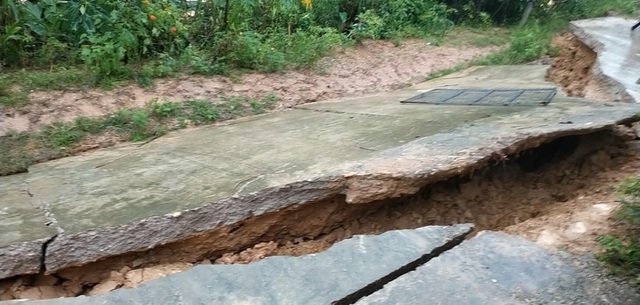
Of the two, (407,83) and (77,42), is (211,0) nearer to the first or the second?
(77,42)

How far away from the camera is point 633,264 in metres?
2.06

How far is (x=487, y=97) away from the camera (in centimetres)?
443

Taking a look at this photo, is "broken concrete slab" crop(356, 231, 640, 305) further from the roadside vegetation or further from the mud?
the roadside vegetation

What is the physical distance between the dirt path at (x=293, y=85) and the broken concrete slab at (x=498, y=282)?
9.33 ft

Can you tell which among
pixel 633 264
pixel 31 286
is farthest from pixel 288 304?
pixel 633 264

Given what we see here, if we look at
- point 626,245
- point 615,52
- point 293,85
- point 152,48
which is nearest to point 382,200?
point 626,245

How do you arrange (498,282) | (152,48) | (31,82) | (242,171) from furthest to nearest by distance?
1. (152,48)
2. (31,82)
3. (242,171)
4. (498,282)

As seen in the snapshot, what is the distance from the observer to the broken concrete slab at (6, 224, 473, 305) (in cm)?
192

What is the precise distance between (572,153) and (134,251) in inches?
91.3

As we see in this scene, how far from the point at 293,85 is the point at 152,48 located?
126 cm

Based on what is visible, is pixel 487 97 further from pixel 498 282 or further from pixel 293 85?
pixel 498 282

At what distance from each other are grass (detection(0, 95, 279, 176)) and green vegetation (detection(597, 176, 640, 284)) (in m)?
2.81

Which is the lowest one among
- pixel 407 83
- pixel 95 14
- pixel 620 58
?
pixel 407 83

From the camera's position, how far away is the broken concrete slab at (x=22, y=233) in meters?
2.16
